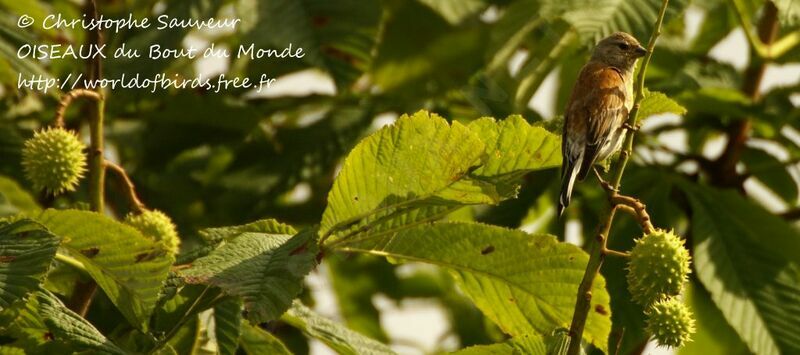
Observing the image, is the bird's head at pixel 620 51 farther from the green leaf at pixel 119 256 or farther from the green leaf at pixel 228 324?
the green leaf at pixel 119 256

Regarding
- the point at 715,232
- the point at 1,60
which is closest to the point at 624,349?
the point at 715,232

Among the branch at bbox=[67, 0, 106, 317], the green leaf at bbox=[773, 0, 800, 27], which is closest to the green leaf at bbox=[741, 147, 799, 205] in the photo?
the green leaf at bbox=[773, 0, 800, 27]

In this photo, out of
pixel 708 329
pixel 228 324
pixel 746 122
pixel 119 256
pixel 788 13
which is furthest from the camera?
pixel 746 122

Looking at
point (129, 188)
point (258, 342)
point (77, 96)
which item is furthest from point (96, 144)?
point (258, 342)

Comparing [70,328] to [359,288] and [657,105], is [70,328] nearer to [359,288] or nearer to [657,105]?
[657,105]

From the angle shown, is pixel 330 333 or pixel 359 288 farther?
pixel 359 288

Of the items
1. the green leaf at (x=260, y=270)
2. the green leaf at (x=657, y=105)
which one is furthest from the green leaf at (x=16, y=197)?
the green leaf at (x=657, y=105)
